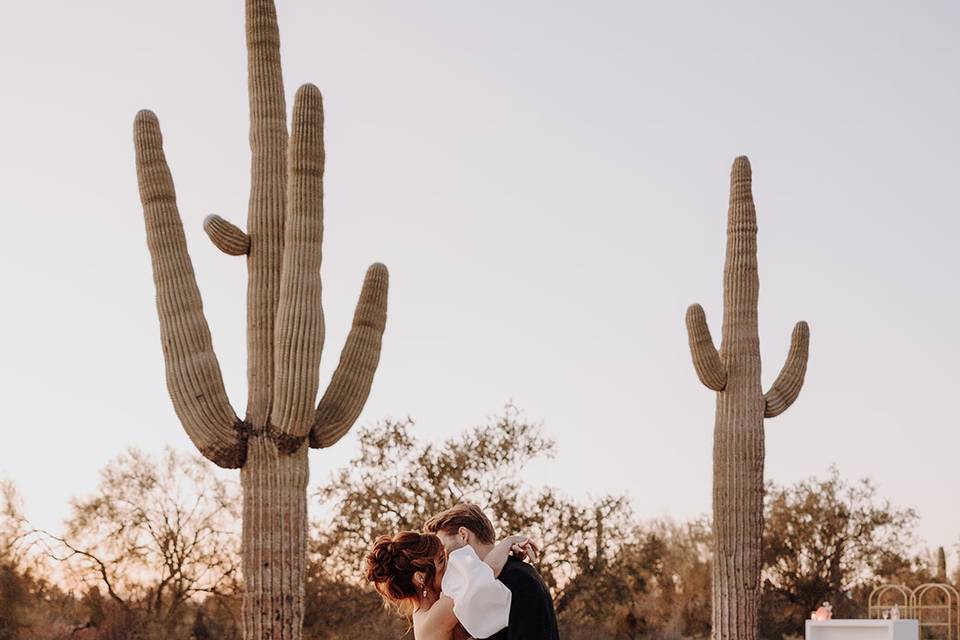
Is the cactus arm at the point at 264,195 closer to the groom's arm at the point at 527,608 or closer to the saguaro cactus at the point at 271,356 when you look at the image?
the saguaro cactus at the point at 271,356

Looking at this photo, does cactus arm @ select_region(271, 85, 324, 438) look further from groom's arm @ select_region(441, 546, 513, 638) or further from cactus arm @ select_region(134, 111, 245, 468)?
groom's arm @ select_region(441, 546, 513, 638)

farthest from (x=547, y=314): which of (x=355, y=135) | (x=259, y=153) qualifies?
(x=259, y=153)

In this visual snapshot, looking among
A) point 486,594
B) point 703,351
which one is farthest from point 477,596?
point 703,351

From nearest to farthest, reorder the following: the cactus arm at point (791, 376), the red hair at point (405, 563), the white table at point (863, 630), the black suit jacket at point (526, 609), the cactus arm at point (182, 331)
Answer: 1. the black suit jacket at point (526, 609)
2. the red hair at point (405, 563)
3. the cactus arm at point (182, 331)
4. the cactus arm at point (791, 376)
5. the white table at point (863, 630)

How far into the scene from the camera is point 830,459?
18656 millimetres

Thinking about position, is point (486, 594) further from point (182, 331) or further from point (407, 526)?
point (407, 526)

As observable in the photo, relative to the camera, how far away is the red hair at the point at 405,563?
11.5ft

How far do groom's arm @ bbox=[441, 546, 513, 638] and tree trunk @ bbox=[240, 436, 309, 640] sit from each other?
5.26 metres

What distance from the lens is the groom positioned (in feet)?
10.8

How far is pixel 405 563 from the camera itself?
3.51 meters

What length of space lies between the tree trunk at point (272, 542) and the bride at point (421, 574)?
4959 millimetres

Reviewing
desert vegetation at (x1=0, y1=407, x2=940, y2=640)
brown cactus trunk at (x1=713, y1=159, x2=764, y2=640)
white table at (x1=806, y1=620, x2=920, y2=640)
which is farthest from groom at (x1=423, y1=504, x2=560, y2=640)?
desert vegetation at (x1=0, y1=407, x2=940, y2=640)

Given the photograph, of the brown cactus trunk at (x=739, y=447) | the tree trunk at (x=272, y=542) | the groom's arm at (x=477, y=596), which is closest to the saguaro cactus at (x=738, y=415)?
the brown cactus trunk at (x=739, y=447)

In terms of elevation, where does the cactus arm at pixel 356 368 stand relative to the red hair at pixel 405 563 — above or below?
above
